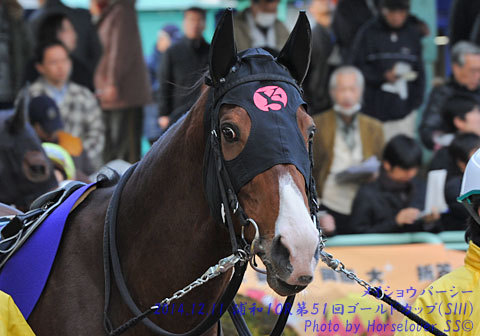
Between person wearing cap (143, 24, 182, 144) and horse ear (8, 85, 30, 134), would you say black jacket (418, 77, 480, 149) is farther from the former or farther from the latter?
horse ear (8, 85, 30, 134)

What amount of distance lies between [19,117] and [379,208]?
10.8 ft

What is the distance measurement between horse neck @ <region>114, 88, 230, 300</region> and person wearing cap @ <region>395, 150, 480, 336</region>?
33.2 inches

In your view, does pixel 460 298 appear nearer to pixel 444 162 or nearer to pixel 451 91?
pixel 444 162

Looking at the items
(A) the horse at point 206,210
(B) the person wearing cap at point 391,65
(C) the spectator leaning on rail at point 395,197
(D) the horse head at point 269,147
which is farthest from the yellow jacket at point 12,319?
(B) the person wearing cap at point 391,65

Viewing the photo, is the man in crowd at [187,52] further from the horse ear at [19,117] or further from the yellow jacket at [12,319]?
the yellow jacket at [12,319]

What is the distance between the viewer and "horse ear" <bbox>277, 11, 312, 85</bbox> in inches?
102

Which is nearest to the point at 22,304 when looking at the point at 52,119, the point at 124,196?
the point at 124,196

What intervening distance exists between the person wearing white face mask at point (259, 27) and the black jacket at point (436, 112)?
154 centimetres

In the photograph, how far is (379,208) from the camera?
6.32 metres

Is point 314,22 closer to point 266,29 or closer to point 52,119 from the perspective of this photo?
point 266,29

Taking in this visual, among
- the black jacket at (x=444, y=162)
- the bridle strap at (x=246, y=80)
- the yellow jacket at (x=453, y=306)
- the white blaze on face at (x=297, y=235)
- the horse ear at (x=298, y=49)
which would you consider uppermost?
the horse ear at (x=298, y=49)

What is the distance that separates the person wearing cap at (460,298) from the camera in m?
2.74

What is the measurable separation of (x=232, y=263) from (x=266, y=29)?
4.31 m

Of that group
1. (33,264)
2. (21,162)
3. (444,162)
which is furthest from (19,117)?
(444,162)
